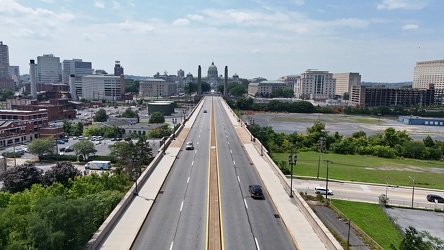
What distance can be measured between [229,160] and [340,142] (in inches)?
1703

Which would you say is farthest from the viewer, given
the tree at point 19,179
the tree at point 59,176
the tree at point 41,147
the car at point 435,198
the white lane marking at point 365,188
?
the tree at point 41,147

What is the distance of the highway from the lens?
20781 mm

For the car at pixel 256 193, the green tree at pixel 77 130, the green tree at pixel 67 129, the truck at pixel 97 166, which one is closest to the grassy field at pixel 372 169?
the car at pixel 256 193

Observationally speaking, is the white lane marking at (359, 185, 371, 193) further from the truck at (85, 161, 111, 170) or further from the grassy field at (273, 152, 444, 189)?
the truck at (85, 161, 111, 170)

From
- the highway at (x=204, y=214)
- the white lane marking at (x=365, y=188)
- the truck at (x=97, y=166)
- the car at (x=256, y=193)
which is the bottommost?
the truck at (x=97, y=166)

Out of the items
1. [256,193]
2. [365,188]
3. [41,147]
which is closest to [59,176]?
[256,193]

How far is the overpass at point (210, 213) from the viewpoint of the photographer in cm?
2066

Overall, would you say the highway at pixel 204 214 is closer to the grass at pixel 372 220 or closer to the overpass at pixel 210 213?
the overpass at pixel 210 213

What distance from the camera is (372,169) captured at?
60.9m

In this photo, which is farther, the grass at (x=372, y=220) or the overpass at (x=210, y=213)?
the grass at (x=372, y=220)

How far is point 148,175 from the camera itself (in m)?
34.9

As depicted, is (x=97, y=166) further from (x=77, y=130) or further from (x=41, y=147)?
(x=77, y=130)

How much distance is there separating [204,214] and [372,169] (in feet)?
148

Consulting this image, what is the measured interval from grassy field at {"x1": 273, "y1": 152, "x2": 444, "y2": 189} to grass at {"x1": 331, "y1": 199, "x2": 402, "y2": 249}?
12034 millimetres
